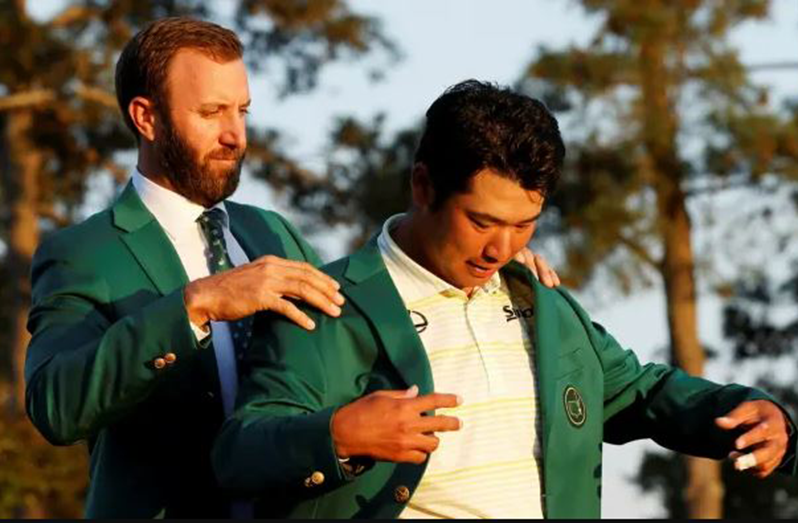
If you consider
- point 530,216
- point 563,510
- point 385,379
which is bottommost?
point 563,510

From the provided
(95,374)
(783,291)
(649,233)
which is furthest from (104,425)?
(783,291)

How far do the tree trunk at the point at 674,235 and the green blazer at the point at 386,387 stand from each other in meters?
20.9

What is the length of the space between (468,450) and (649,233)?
70.4ft

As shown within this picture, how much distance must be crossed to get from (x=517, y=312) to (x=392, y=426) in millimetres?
742

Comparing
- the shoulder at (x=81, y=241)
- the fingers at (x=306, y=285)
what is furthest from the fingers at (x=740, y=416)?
the shoulder at (x=81, y=241)

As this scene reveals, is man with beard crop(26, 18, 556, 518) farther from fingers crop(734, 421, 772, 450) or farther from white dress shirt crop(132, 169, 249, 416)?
fingers crop(734, 421, 772, 450)

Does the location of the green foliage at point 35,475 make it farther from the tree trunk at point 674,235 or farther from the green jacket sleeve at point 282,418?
the green jacket sleeve at point 282,418

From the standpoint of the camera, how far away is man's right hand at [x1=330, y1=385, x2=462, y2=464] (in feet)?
12.3

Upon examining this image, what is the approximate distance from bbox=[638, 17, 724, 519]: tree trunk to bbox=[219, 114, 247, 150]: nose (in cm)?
2041

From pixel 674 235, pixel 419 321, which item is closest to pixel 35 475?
pixel 674 235

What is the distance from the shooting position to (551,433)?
4.18 meters

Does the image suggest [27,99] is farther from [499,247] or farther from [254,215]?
[499,247]

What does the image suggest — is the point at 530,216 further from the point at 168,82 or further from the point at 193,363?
the point at 168,82

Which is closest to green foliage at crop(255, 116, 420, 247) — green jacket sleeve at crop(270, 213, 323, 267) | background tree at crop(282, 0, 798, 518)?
background tree at crop(282, 0, 798, 518)
